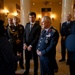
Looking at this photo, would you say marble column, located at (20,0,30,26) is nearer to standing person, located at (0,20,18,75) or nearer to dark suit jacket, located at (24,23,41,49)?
dark suit jacket, located at (24,23,41,49)

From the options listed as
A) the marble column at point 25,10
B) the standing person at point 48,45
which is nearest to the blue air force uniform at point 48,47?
the standing person at point 48,45

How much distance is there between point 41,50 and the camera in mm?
2889

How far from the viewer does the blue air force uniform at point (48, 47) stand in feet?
9.06

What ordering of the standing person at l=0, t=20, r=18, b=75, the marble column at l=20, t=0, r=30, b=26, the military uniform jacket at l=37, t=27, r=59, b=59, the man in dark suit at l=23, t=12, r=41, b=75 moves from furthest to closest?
1. the marble column at l=20, t=0, r=30, b=26
2. the man in dark suit at l=23, t=12, r=41, b=75
3. the military uniform jacket at l=37, t=27, r=59, b=59
4. the standing person at l=0, t=20, r=18, b=75

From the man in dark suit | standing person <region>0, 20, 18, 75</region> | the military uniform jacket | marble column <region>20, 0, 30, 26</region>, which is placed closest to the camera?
standing person <region>0, 20, 18, 75</region>

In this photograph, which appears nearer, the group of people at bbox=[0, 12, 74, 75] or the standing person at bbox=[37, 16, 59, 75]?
the group of people at bbox=[0, 12, 74, 75]

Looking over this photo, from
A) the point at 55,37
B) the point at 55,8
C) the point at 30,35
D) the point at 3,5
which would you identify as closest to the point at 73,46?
the point at 55,37

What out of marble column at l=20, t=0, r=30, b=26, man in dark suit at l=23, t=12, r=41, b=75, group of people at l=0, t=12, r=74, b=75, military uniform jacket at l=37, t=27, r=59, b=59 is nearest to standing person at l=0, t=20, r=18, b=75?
group of people at l=0, t=12, r=74, b=75

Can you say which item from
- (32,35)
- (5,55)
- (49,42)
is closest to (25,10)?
(32,35)

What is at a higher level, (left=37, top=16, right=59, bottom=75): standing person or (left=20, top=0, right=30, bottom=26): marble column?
(left=20, top=0, right=30, bottom=26): marble column

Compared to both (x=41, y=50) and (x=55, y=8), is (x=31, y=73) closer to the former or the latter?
(x=41, y=50)

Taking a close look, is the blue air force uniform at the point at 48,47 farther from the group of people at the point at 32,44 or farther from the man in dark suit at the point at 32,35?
the man in dark suit at the point at 32,35

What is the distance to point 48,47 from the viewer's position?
2.78 m

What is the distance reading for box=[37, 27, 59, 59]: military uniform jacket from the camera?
2758 millimetres
